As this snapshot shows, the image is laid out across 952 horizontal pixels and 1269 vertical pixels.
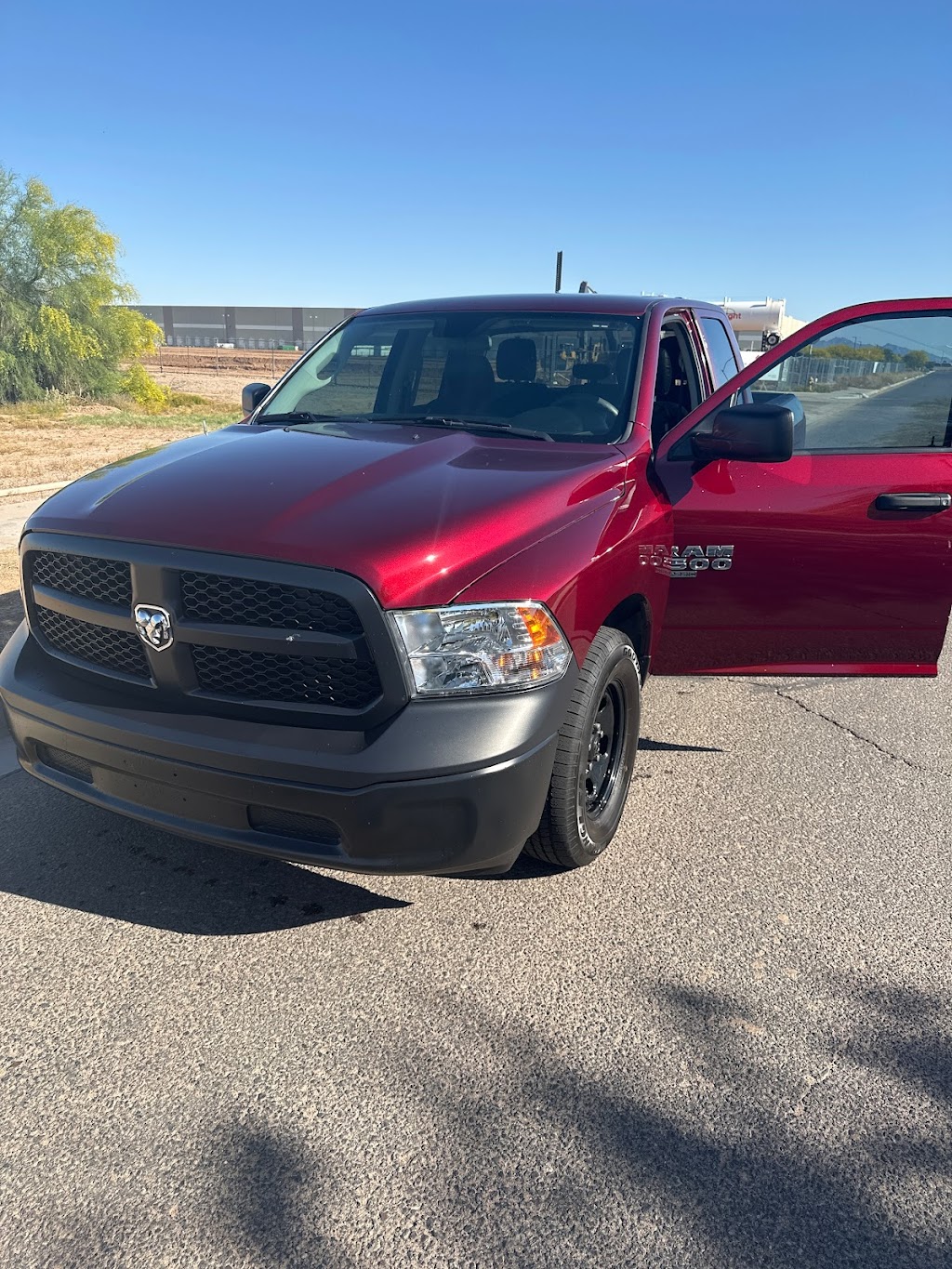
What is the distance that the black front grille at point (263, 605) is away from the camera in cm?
249

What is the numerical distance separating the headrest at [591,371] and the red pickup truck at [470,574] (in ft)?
0.04

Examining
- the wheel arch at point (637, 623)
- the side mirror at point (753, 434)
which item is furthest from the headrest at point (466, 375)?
the wheel arch at point (637, 623)

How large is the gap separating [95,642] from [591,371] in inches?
86.5

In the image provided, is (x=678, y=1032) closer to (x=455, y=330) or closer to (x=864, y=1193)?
(x=864, y=1193)

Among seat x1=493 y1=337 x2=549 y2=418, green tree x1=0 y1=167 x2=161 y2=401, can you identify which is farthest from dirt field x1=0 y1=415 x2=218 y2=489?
seat x1=493 y1=337 x2=549 y2=418

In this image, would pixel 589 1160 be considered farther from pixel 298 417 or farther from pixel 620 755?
pixel 298 417

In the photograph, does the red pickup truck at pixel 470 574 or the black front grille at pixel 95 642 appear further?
the black front grille at pixel 95 642

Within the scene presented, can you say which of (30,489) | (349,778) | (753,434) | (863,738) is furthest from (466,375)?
(30,489)

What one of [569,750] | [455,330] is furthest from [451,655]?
[455,330]

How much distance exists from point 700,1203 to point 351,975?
1.13 metres

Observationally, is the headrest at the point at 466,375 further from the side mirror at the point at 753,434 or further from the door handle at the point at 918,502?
the door handle at the point at 918,502

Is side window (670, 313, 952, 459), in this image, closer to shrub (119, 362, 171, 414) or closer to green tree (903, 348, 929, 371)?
green tree (903, 348, 929, 371)

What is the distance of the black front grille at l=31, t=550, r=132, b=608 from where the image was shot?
2.74 m

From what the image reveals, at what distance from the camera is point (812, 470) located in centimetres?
379
